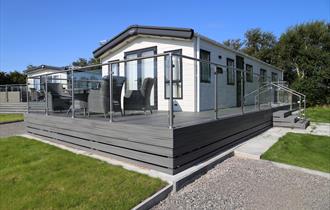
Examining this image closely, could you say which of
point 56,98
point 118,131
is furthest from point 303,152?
point 56,98

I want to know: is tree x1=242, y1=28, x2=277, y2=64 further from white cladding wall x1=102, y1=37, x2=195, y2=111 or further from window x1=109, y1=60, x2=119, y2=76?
window x1=109, y1=60, x2=119, y2=76

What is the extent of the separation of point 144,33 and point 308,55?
1970 cm

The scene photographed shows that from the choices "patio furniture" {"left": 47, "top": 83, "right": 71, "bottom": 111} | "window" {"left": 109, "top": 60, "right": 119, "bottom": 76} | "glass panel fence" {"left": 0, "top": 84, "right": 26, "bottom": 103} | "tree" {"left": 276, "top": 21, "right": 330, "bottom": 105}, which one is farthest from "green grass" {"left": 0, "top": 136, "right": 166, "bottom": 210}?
"tree" {"left": 276, "top": 21, "right": 330, "bottom": 105}

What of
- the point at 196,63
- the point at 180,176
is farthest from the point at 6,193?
the point at 196,63

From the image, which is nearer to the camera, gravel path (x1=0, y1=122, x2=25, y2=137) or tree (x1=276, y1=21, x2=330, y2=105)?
gravel path (x1=0, y1=122, x2=25, y2=137)

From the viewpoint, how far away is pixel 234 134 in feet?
19.4

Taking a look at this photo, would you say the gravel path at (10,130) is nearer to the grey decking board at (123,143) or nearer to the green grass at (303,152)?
the grey decking board at (123,143)

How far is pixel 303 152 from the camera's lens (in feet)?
18.9

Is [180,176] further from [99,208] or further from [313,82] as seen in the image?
[313,82]

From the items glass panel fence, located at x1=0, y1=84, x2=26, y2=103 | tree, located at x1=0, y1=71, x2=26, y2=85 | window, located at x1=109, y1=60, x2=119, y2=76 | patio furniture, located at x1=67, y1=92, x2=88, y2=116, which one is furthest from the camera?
tree, located at x1=0, y1=71, x2=26, y2=85

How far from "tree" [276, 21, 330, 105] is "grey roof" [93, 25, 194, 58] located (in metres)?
15.4

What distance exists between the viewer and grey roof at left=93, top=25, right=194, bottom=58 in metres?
7.66

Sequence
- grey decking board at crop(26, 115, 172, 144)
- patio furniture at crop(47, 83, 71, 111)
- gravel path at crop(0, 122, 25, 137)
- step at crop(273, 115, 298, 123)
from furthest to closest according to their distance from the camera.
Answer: step at crop(273, 115, 298, 123) → gravel path at crop(0, 122, 25, 137) → patio furniture at crop(47, 83, 71, 111) → grey decking board at crop(26, 115, 172, 144)

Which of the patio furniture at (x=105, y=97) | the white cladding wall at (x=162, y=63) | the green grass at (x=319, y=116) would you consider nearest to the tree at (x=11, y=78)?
the white cladding wall at (x=162, y=63)
